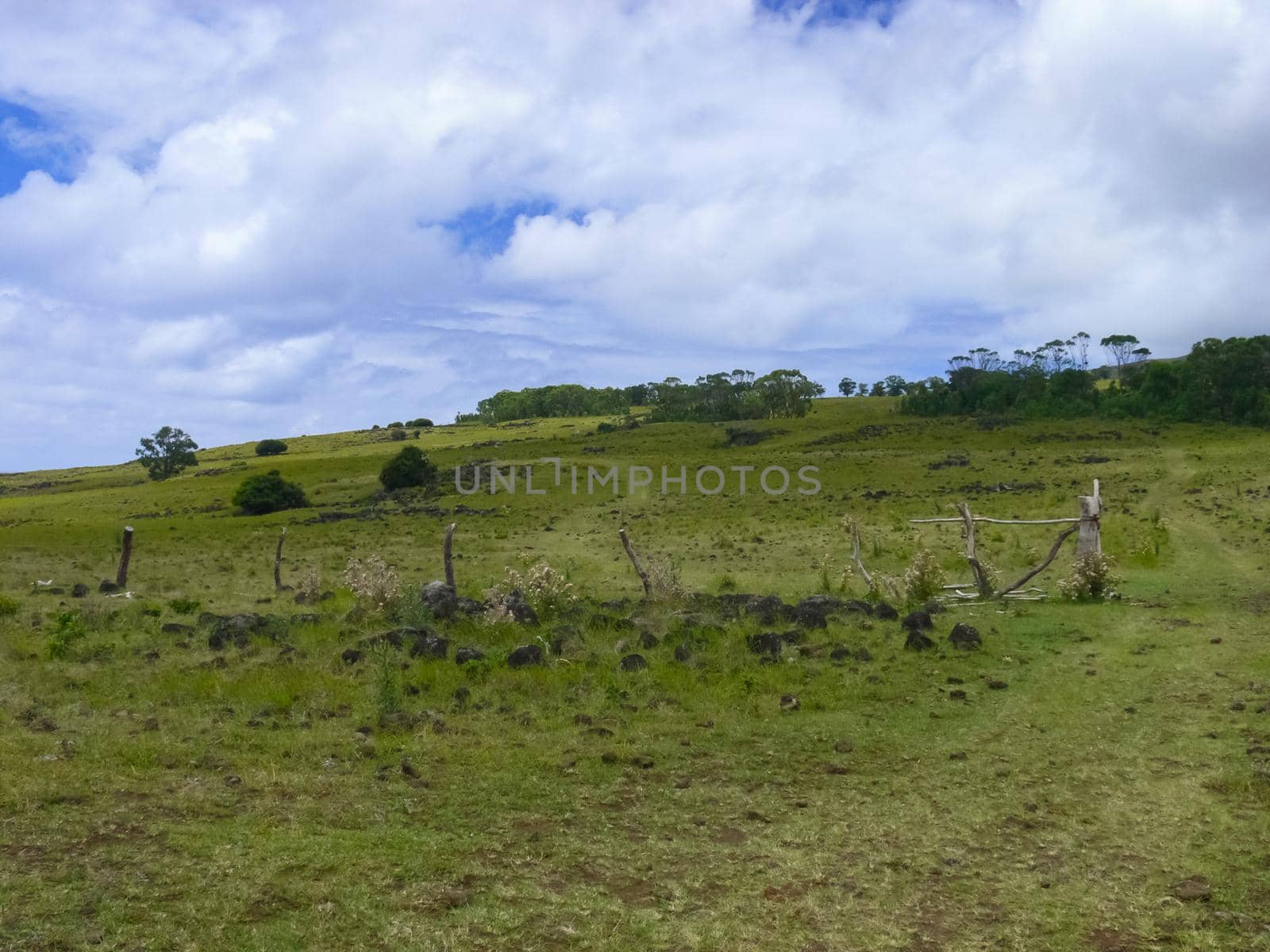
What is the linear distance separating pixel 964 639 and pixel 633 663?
16.8 feet

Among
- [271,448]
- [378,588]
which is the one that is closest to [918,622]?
[378,588]

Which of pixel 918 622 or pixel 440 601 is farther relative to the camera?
pixel 440 601

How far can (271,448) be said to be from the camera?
108062 millimetres

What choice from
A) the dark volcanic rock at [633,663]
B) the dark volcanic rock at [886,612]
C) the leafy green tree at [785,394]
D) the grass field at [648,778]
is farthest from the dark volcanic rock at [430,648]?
the leafy green tree at [785,394]

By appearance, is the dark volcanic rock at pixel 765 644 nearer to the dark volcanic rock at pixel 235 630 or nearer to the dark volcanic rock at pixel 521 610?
the dark volcanic rock at pixel 521 610

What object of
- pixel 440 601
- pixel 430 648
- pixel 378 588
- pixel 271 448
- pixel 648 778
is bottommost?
pixel 648 778

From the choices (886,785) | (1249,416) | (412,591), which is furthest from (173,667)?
(1249,416)

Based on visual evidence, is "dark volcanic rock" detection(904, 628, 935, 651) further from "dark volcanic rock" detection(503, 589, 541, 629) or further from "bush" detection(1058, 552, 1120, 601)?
"dark volcanic rock" detection(503, 589, 541, 629)

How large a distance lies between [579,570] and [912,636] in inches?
583

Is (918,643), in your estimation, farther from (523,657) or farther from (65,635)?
(65,635)

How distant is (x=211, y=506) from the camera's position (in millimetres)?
60312

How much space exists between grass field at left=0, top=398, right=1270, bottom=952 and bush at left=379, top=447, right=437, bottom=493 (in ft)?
130

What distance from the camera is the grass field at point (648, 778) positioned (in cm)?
587

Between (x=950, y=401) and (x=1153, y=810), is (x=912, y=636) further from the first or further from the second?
(x=950, y=401)
